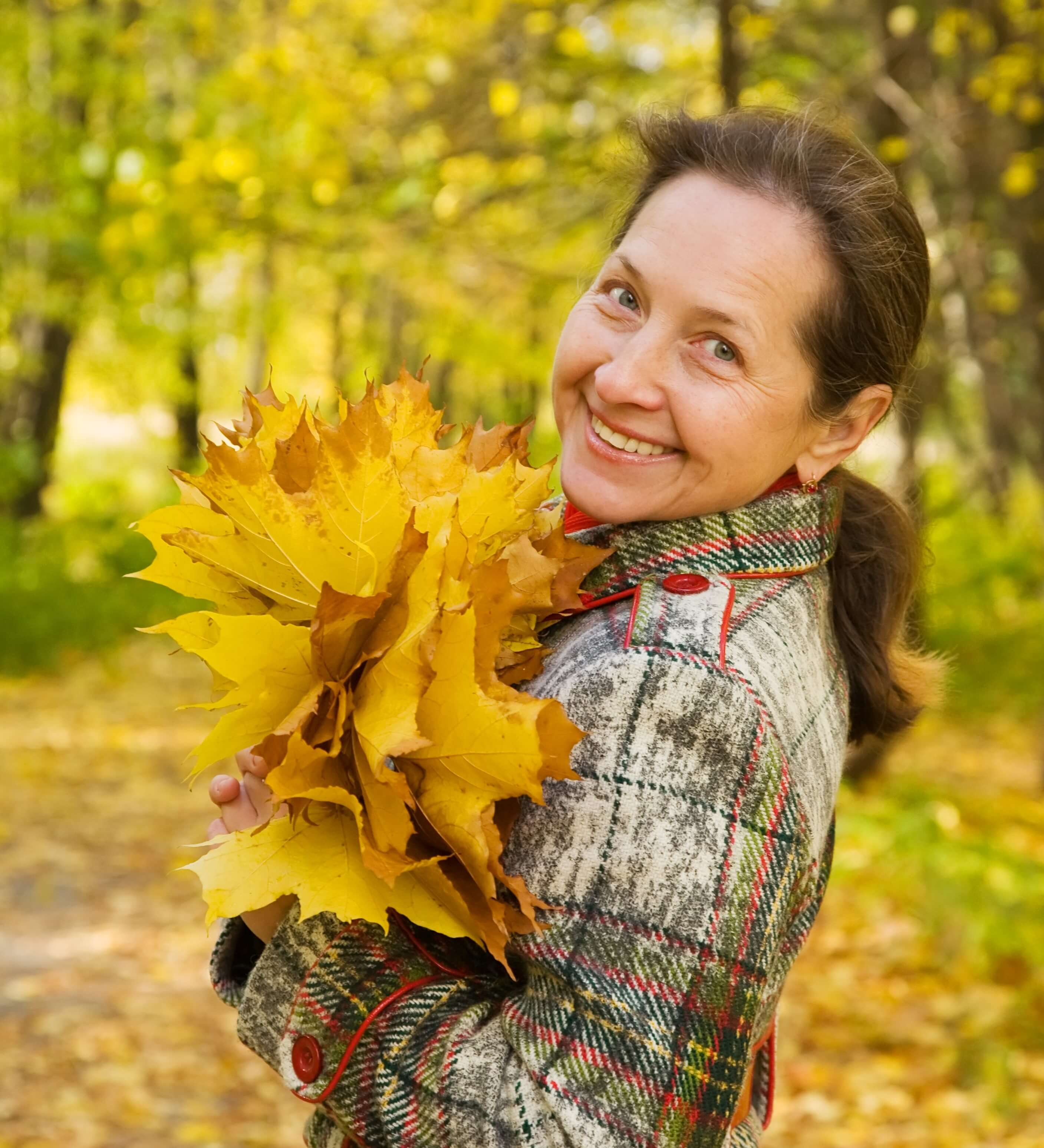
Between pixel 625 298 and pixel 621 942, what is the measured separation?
79 cm

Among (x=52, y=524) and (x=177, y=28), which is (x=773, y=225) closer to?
(x=177, y=28)

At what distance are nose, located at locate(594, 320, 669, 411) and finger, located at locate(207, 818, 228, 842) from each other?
699 millimetres

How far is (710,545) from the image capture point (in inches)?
62.0

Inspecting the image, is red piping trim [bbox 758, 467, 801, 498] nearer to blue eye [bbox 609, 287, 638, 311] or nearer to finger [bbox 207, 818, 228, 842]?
blue eye [bbox 609, 287, 638, 311]

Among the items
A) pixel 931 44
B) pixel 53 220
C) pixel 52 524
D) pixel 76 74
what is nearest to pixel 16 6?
pixel 76 74

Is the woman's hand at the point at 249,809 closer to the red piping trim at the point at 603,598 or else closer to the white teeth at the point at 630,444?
the red piping trim at the point at 603,598

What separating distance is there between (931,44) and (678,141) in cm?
678

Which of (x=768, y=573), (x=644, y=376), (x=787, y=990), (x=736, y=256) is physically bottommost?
(x=768, y=573)

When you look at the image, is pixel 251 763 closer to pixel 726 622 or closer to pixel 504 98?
pixel 726 622

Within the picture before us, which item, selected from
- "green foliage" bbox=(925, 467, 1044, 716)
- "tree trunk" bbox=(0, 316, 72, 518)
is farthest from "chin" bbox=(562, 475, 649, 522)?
"tree trunk" bbox=(0, 316, 72, 518)

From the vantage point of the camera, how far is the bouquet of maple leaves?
4.17 feet

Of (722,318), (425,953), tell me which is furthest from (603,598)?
(425,953)

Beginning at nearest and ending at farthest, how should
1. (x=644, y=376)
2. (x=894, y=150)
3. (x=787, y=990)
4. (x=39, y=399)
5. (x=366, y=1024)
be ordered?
(x=366, y=1024), (x=644, y=376), (x=787, y=990), (x=894, y=150), (x=39, y=399)

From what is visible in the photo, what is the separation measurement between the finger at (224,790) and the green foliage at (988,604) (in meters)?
6.75
